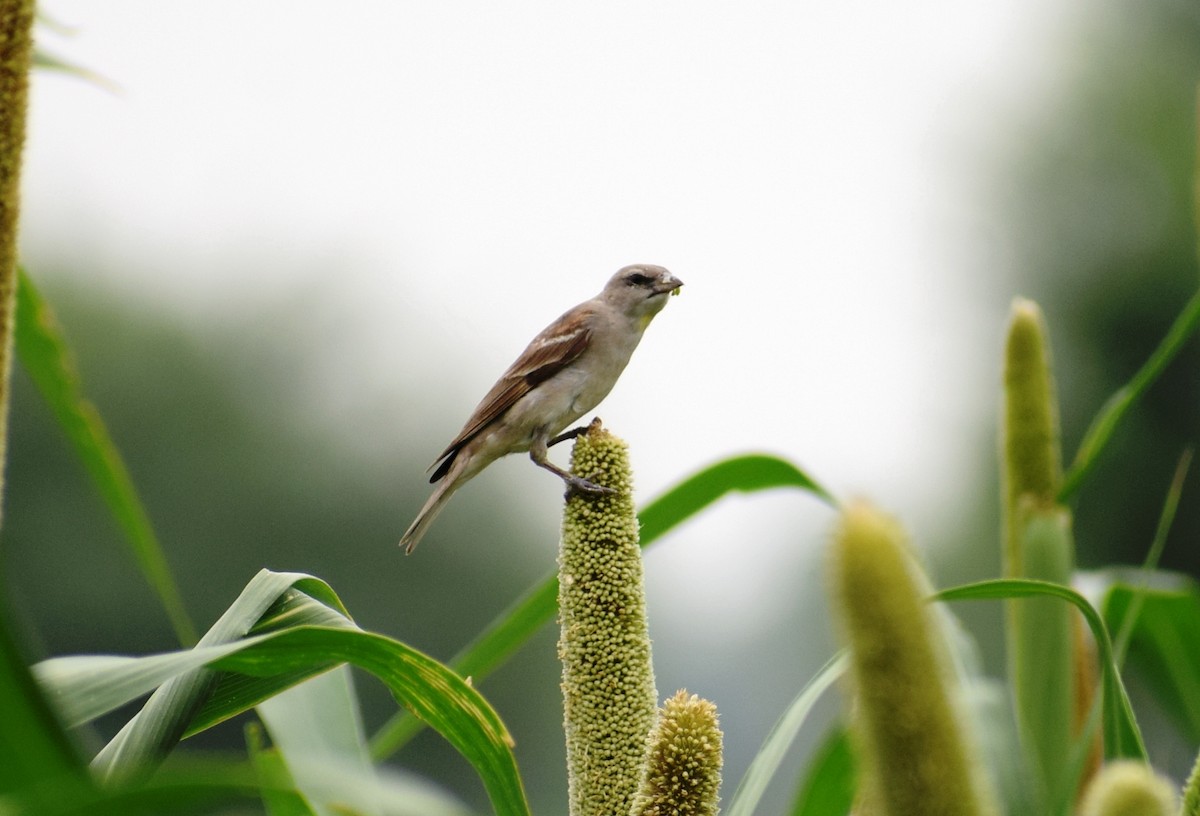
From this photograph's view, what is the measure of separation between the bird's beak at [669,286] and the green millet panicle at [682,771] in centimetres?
250

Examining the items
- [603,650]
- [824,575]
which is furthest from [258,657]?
[824,575]

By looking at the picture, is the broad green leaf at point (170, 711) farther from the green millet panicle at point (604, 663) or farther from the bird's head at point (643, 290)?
the bird's head at point (643, 290)

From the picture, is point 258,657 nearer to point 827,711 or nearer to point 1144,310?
point 827,711

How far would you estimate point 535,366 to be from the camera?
3.95 m

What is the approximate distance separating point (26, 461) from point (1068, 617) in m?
36.0

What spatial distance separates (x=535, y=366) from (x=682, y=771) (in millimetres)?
2469

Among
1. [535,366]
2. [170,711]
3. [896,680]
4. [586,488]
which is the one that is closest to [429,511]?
[535,366]

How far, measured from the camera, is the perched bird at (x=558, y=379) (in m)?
3.85

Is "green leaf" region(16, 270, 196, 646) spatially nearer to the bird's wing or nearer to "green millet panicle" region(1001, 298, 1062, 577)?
"green millet panicle" region(1001, 298, 1062, 577)

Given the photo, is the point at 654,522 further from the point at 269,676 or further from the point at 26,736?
the point at 26,736

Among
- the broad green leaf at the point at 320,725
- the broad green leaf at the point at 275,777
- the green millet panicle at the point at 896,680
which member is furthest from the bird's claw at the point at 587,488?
the green millet panicle at the point at 896,680

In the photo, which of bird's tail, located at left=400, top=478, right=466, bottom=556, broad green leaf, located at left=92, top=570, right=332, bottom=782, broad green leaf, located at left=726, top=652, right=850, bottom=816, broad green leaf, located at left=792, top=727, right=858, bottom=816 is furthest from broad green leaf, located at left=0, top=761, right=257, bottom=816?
bird's tail, located at left=400, top=478, right=466, bottom=556

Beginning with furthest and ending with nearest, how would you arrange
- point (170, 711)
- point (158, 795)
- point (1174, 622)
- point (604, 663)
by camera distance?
point (1174, 622) → point (604, 663) → point (170, 711) → point (158, 795)

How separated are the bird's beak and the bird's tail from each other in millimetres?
861
